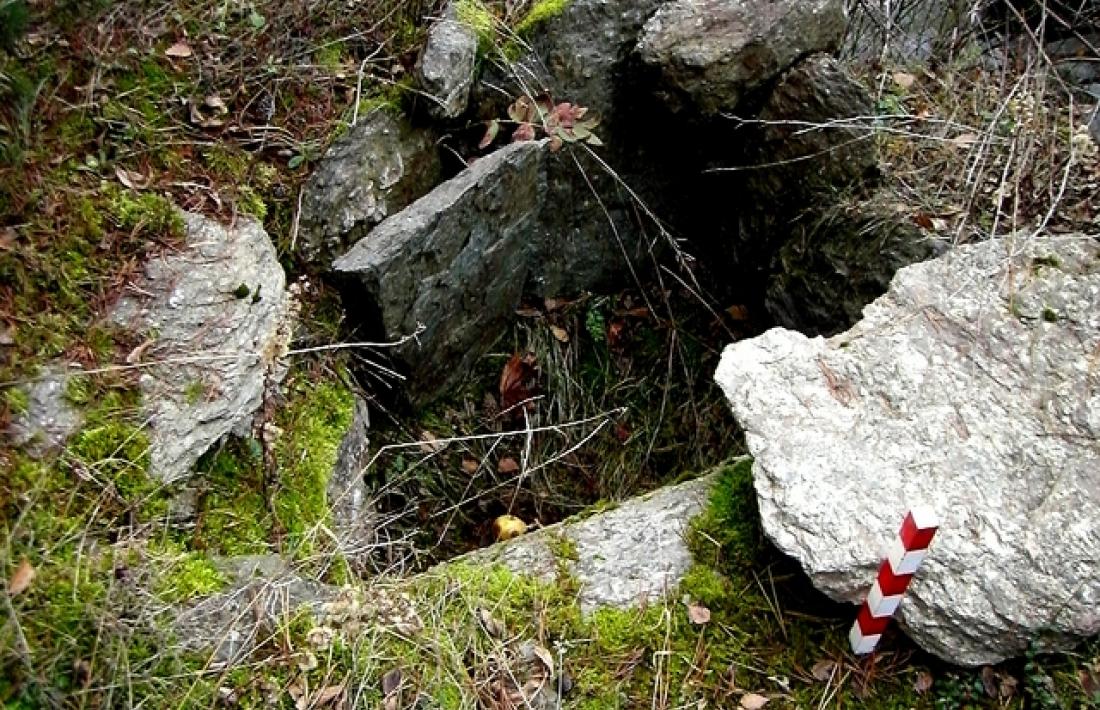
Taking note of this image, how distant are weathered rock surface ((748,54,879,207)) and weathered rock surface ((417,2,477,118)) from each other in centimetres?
123

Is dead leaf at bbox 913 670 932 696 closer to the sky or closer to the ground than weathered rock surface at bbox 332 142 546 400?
closer to the ground

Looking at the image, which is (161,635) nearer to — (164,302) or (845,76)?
(164,302)

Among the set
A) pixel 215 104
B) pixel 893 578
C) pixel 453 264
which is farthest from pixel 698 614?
pixel 215 104

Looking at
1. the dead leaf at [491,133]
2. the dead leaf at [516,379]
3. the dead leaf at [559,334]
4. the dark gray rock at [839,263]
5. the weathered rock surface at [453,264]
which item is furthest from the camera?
the dead leaf at [559,334]

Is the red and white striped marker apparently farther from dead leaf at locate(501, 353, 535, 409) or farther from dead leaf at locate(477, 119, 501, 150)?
dead leaf at locate(477, 119, 501, 150)

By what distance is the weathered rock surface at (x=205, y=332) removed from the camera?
2.91m

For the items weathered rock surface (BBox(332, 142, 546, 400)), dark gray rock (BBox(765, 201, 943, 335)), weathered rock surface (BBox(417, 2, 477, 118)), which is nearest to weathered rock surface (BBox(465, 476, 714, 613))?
weathered rock surface (BBox(332, 142, 546, 400))

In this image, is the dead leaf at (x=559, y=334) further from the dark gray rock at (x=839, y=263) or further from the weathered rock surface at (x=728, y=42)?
the weathered rock surface at (x=728, y=42)

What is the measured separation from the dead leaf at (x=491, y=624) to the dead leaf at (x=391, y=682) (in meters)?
0.28

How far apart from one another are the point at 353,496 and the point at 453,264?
3.32 feet

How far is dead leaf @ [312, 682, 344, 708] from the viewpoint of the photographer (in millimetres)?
2535

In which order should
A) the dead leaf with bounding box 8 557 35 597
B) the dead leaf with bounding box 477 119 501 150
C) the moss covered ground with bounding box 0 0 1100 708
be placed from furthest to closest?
the dead leaf with bounding box 477 119 501 150 → the moss covered ground with bounding box 0 0 1100 708 → the dead leaf with bounding box 8 557 35 597

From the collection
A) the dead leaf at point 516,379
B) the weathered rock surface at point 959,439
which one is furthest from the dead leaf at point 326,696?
the dead leaf at point 516,379

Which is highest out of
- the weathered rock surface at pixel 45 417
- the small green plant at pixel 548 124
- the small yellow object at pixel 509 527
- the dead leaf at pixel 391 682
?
the small green plant at pixel 548 124
